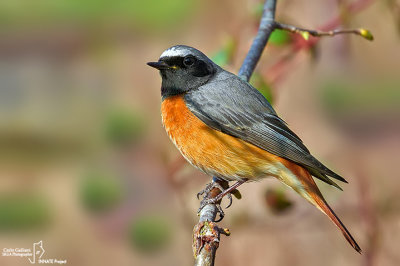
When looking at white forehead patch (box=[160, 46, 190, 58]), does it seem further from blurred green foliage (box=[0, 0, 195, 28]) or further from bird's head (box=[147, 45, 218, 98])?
blurred green foliage (box=[0, 0, 195, 28])

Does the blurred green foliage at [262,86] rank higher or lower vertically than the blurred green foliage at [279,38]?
lower

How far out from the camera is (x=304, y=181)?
4250 mm

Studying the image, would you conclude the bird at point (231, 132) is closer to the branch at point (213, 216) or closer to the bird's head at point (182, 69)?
the bird's head at point (182, 69)

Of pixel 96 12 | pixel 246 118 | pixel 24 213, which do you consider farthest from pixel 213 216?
pixel 96 12

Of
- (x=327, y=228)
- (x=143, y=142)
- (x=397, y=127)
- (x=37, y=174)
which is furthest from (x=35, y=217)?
(x=397, y=127)

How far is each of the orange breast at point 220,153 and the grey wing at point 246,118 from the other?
52 mm

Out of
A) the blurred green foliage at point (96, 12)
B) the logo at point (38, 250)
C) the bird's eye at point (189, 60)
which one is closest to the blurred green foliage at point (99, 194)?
the logo at point (38, 250)

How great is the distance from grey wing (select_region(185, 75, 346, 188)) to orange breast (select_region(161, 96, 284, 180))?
5 cm

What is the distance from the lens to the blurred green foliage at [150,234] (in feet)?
18.3

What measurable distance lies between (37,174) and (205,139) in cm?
488

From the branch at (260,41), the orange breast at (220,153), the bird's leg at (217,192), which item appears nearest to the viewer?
the bird's leg at (217,192)

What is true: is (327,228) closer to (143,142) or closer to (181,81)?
(143,142)

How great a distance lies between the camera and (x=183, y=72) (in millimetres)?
4531

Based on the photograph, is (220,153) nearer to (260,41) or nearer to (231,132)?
(231,132)
